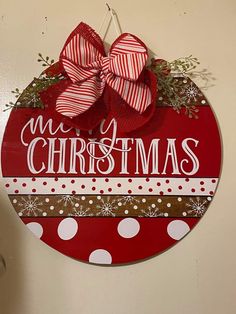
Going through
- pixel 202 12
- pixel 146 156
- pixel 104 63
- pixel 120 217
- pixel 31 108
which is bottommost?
pixel 120 217

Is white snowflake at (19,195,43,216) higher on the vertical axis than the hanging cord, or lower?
lower

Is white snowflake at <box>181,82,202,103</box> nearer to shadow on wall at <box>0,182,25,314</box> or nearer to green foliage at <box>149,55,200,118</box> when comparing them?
green foliage at <box>149,55,200,118</box>

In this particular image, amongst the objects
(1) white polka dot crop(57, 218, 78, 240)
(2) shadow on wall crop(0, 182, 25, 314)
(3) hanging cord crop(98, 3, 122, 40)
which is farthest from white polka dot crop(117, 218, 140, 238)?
(3) hanging cord crop(98, 3, 122, 40)

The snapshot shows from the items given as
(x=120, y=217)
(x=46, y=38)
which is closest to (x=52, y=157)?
(x=120, y=217)

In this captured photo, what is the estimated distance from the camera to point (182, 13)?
42.9 inches

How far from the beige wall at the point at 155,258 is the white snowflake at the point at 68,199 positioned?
0.13 meters

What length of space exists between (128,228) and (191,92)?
40 cm

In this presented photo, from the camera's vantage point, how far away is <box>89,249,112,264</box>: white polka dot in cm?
98

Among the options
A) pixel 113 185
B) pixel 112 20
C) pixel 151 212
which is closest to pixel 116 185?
pixel 113 185

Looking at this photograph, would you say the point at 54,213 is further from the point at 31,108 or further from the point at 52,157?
the point at 31,108

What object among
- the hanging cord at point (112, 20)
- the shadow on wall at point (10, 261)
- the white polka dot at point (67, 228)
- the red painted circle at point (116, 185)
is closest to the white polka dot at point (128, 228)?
the red painted circle at point (116, 185)

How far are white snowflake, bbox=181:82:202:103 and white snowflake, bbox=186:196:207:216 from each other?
268 millimetres

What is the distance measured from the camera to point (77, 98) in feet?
3.26

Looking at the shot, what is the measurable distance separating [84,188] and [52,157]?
12cm
